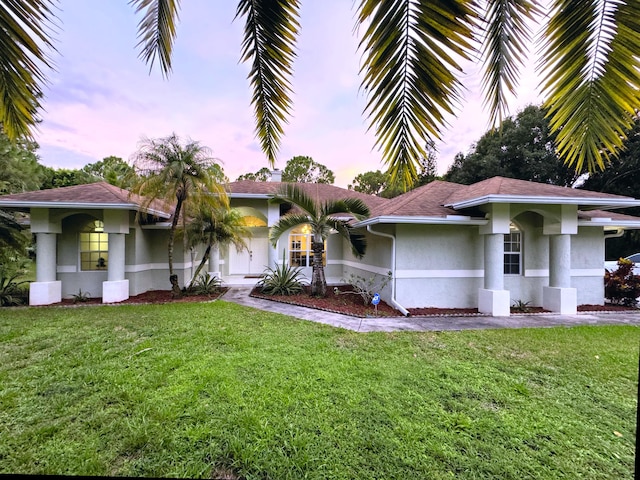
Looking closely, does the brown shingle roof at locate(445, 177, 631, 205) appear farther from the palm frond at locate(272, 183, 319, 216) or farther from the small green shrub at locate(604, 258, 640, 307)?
the palm frond at locate(272, 183, 319, 216)

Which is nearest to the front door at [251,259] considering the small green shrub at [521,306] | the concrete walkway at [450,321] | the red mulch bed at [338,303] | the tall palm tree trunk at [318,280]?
the red mulch bed at [338,303]

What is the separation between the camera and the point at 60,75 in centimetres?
237

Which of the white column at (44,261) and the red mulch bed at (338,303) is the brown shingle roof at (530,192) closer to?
the red mulch bed at (338,303)

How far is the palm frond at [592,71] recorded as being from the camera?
79.1 inches

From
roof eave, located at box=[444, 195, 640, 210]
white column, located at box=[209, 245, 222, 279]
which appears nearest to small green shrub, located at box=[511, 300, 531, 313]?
roof eave, located at box=[444, 195, 640, 210]

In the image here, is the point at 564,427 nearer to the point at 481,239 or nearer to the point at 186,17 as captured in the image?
the point at 186,17

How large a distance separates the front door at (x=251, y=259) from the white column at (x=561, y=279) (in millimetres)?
12883

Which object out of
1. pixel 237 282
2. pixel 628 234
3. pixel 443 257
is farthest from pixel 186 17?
pixel 628 234

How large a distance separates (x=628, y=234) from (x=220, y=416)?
1119 inches

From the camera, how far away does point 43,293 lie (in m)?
9.23

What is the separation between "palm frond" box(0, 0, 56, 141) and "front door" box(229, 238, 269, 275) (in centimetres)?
1376

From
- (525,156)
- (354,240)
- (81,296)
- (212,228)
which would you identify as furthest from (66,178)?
(525,156)

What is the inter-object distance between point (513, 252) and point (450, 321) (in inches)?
159

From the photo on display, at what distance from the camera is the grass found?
2666mm
